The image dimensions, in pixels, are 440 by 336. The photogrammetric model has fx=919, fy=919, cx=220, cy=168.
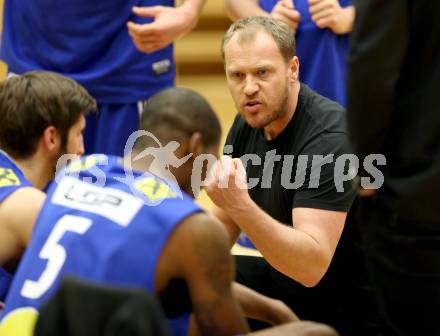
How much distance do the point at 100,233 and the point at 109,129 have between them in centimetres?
213

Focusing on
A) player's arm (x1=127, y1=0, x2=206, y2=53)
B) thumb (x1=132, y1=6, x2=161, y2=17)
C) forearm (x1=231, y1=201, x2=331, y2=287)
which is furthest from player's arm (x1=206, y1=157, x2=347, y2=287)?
thumb (x1=132, y1=6, x2=161, y2=17)

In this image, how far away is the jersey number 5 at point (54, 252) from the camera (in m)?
2.53

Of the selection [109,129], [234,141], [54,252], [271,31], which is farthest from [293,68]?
[54,252]

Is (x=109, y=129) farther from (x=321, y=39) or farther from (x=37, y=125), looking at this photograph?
(x=37, y=125)

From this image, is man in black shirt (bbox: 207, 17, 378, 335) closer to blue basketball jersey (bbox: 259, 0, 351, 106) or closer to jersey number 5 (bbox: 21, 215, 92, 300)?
blue basketball jersey (bbox: 259, 0, 351, 106)

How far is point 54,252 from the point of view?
2.54 meters

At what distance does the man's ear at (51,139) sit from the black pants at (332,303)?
3.09ft

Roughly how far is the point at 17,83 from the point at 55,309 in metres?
1.61

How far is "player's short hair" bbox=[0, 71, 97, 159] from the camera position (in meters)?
3.31

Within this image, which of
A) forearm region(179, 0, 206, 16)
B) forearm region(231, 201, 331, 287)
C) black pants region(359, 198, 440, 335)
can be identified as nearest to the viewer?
black pants region(359, 198, 440, 335)

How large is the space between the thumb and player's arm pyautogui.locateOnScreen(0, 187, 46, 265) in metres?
1.64

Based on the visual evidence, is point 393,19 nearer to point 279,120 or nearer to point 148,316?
point 148,316

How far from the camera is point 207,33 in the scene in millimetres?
8750

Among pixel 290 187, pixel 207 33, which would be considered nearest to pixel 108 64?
pixel 290 187
